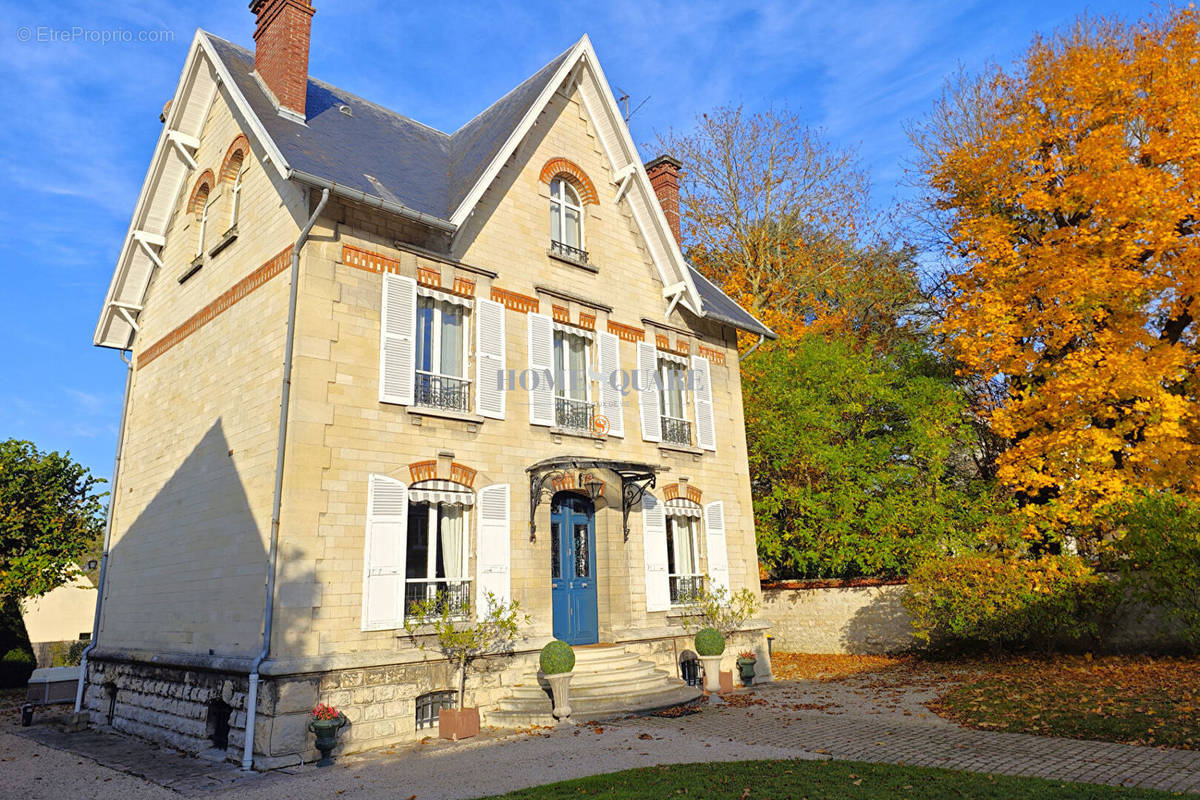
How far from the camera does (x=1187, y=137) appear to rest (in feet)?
48.2

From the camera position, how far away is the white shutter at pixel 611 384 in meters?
13.6

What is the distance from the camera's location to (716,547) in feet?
48.3

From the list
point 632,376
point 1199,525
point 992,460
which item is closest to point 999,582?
point 1199,525

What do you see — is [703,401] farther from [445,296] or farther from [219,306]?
[219,306]

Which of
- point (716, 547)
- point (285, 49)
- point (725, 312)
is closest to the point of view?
point (285, 49)

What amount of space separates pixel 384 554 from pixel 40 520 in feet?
45.3

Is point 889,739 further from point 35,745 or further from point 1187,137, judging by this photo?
point 1187,137

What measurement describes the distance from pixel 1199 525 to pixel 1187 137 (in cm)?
757

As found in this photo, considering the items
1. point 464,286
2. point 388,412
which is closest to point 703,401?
point 464,286

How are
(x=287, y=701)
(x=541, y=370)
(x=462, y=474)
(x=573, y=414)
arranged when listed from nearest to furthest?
(x=287, y=701), (x=462, y=474), (x=541, y=370), (x=573, y=414)

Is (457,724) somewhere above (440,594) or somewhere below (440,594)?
below

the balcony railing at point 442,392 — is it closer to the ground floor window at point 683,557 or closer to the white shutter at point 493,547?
the white shutter at point 493,547

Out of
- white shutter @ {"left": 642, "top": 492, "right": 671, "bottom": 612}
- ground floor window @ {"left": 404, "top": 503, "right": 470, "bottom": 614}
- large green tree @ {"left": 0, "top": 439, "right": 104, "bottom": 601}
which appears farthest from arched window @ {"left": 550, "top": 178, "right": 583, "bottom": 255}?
large green tree @ {"left": 0, "top": 439, "right": 104, "bottom": 601}

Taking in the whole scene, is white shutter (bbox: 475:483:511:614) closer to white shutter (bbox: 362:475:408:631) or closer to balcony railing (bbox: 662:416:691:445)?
white shutter (bbox: 362:475:408:631)
